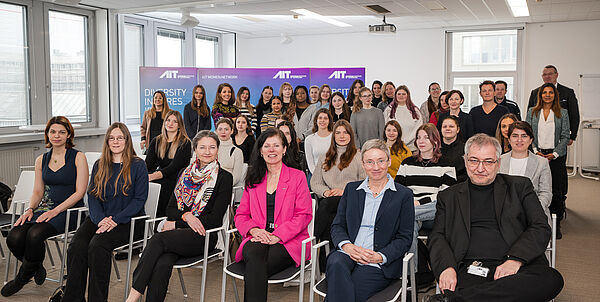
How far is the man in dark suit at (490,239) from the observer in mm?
2645

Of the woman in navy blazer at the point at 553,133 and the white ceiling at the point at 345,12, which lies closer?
the woman in navy blazer at the point at 553,133

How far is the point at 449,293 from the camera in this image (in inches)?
104

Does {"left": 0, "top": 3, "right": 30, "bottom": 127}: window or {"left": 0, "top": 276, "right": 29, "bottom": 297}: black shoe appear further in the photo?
{"left": 0, "top": 3, "right": 30, "bottom": 127}: window

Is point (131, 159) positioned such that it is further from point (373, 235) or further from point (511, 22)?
point (511, 22)

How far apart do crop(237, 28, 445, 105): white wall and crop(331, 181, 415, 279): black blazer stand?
9.71m

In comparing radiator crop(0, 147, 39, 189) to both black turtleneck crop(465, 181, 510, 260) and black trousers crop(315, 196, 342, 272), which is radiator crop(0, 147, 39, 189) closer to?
black trousers crop(315, 196, 342, 272)

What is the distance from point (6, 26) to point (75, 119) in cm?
189

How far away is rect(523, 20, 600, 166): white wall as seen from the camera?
10.7 m

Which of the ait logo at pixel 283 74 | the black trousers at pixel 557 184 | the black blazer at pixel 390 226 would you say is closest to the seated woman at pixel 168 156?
the black blazer at pixel 390 226

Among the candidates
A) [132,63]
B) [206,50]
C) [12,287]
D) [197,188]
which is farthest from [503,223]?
[206,50]

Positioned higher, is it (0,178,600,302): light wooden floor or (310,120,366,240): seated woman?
(310,120,366,240): seated woman

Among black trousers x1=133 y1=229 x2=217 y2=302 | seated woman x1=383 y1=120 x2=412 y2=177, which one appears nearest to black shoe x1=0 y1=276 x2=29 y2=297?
black trousers x1=133 y1=229 x2=217 y2=302

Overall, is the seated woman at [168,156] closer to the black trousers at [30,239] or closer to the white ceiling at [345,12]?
the black trousers at [30,239]

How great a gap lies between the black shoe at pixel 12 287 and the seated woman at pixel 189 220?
115 cm
